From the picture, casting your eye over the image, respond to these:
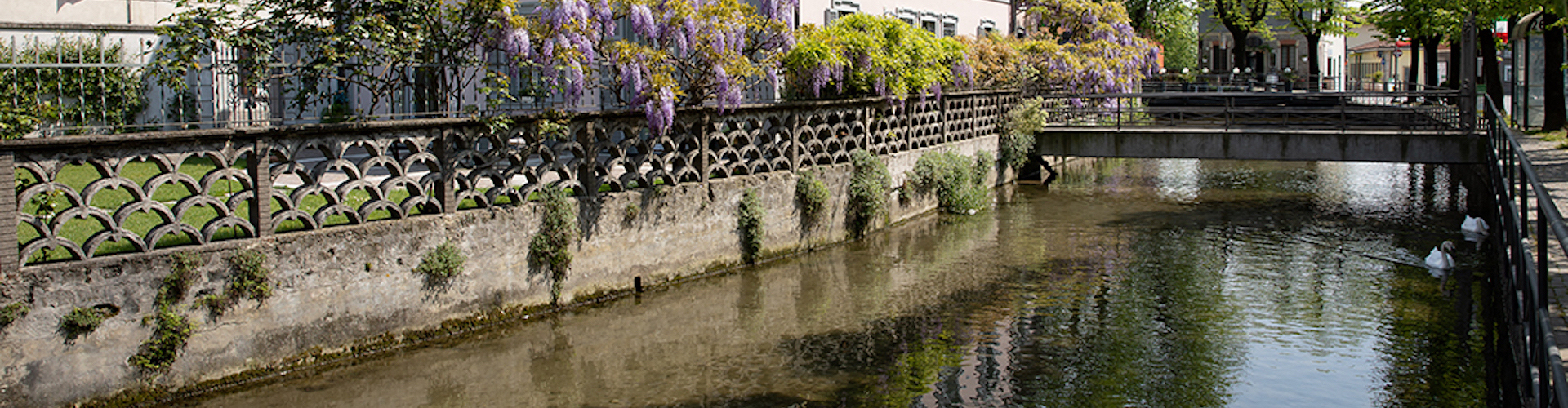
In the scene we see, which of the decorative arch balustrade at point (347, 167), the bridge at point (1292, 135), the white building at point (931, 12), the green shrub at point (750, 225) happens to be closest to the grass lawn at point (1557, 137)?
the bridge at point (1292, 135)

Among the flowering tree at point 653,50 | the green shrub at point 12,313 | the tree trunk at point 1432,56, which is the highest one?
the tree trunk at point 1432,56

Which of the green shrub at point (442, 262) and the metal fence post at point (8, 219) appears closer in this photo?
the metal fence post at point (8, 219)

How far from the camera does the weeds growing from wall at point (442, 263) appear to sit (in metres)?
11.1

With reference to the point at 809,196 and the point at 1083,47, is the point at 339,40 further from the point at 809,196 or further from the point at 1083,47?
the point at 1083,47

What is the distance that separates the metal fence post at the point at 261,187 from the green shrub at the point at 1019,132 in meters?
17.0

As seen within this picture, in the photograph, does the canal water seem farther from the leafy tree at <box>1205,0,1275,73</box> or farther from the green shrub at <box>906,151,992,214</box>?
the leafy tree at <box>1205,0,1275,73</box>

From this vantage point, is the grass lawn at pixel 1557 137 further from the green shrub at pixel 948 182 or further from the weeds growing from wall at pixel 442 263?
the weeds growing from wall at pixel 442 263

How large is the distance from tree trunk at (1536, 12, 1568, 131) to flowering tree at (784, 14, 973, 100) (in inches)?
522

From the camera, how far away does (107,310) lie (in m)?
8.86

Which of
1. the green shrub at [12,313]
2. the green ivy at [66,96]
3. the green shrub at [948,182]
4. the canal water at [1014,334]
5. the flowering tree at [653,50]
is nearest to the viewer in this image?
the green shrub at [12,313]

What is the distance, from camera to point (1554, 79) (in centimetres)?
2659


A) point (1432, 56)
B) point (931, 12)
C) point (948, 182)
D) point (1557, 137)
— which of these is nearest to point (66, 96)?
point (948, 182)

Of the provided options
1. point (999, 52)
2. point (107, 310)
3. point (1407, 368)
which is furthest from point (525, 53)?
point (999, 52)

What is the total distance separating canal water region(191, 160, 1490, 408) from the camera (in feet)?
31.6
